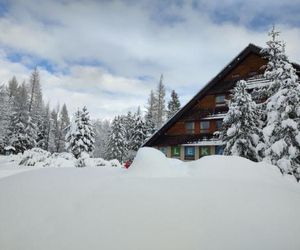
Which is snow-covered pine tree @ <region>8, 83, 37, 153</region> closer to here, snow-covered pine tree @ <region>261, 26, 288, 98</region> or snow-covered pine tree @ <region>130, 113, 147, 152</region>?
snow-covered pine tree @ <region>130, 113, 147, 152</region>

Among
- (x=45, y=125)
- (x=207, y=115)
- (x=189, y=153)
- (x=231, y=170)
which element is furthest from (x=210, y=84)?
(x=45, y=125)

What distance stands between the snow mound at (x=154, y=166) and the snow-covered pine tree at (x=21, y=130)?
1760 inches

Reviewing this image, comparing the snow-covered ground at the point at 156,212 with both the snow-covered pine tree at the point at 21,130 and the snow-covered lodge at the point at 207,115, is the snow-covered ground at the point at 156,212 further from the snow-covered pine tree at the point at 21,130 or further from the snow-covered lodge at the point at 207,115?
the snow-covered pine tree at the point at 21,130

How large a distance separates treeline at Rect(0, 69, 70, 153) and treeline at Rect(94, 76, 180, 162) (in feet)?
35.9

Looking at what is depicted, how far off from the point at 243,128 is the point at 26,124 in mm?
40250

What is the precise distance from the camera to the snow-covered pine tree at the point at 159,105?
53.9 metres

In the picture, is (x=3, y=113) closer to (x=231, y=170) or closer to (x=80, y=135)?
(x=80, y=135)

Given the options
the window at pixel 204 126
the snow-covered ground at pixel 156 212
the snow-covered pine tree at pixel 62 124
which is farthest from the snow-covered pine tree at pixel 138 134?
the snow-covered ground at pixel 156 212

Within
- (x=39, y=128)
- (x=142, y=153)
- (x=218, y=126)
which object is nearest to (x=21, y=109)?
(x=39, y=128)

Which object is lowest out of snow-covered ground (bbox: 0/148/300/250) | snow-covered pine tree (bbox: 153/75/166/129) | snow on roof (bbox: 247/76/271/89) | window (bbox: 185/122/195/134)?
snow-covered ground (bbox: 0/148/300/250)

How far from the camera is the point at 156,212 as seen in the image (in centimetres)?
374

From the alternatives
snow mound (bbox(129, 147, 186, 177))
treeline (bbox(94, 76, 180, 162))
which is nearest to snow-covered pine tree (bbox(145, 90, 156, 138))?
treeline (bbox(94, 76, 180, 162))

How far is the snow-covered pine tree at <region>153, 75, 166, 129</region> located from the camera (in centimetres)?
5394

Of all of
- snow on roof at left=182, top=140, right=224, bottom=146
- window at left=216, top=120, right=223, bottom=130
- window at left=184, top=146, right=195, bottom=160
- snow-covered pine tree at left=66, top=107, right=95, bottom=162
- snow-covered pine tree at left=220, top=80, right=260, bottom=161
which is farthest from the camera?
snow-covered pine tree at left=66, top=107, right=95, bottom=162
